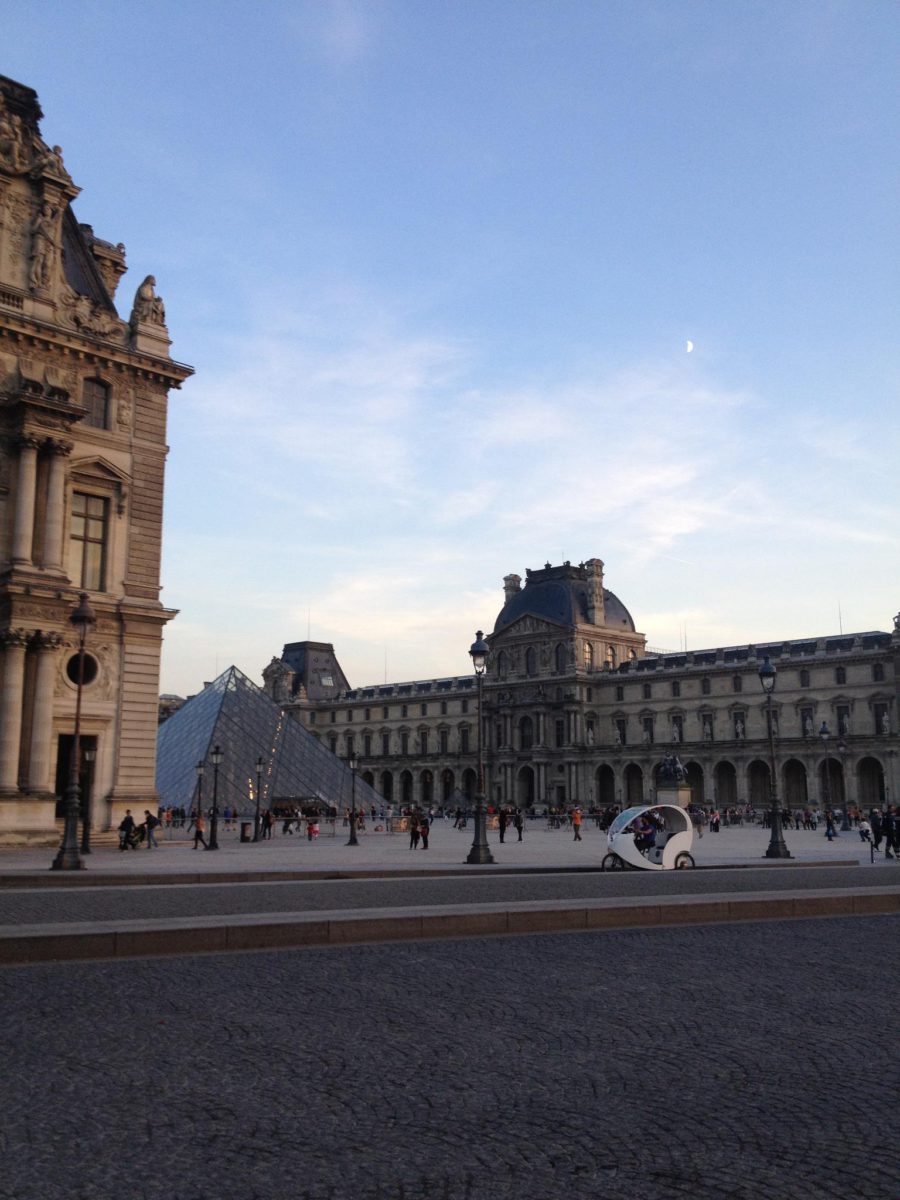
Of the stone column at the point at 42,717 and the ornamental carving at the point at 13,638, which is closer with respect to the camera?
the ornamental carving at the point at 13,638

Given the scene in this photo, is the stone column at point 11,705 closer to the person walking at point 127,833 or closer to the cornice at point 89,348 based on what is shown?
the person walking at point 127,833

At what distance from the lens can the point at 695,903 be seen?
43.7 feet

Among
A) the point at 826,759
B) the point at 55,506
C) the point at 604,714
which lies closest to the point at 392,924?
the point at 55,506

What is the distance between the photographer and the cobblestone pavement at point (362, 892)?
12852 mm

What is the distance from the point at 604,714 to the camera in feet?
339

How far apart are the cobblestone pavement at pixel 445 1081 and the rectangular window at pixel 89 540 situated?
2073 cm

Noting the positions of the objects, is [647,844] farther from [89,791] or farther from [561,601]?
[561,601]

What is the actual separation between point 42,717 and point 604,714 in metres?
81.2

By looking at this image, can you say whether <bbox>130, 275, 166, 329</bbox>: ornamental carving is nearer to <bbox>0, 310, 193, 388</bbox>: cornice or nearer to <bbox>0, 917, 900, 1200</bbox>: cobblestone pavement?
<bbox>0, 310, 193, 388</bbox>: cornice

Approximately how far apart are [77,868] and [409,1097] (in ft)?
49.7

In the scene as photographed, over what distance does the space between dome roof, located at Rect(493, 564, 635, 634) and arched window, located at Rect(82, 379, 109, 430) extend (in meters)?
77.9

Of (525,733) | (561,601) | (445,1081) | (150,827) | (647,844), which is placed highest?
(561,601)

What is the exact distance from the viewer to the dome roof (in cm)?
10644

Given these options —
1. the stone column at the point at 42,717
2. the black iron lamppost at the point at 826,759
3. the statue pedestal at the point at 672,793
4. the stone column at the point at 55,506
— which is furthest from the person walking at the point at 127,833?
the black iron lamppost at the point at 826,759
